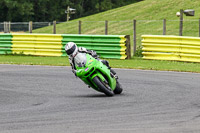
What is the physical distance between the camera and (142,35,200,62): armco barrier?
17844 millimetres

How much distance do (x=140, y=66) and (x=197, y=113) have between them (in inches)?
348

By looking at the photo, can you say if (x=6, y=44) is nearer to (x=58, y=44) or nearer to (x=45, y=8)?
(x=58, y=44)

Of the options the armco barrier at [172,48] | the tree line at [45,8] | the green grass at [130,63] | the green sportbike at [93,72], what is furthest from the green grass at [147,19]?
the tree line at [45,8]

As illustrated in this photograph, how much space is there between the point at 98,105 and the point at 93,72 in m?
1.19

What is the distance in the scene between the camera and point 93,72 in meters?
10.1

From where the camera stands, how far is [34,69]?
16.1m

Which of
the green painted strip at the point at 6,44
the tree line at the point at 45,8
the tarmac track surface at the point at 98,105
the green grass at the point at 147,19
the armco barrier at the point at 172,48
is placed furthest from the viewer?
the tree line at the point at 45,8

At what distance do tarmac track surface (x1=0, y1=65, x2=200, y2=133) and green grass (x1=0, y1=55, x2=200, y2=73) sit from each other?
174 cm

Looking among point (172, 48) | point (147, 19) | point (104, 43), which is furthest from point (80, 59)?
point (147, 19)

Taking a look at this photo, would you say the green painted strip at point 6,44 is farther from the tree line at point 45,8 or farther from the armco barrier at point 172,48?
the tree line at point 45,8

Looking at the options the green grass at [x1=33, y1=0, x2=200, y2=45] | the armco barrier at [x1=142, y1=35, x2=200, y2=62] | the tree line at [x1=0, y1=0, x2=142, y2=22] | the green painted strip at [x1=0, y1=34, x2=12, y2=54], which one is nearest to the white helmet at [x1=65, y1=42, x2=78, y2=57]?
the armco barrier at [x1=142, y1=35, x2=200, y2=62]

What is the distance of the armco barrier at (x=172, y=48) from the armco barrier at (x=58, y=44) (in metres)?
0.83

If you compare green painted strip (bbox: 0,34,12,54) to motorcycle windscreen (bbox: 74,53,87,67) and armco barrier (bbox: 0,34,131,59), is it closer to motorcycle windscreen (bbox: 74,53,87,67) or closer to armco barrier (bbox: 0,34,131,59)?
armco barrier (bbox: 0,34,131,59)

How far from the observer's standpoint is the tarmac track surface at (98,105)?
278 inches
